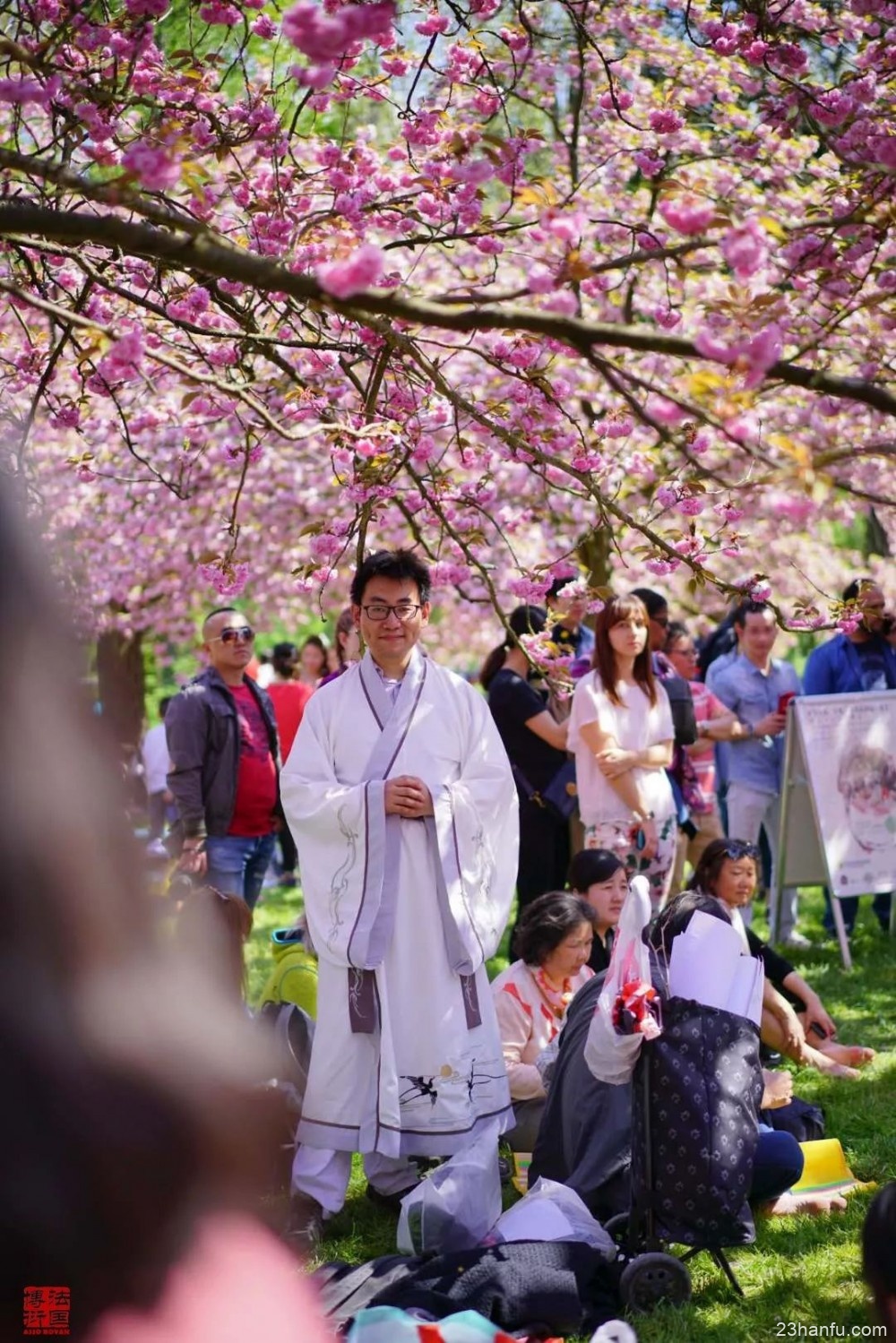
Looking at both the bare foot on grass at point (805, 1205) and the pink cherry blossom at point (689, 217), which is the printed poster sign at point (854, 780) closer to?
the bare foot on grass at point (805, 1205)

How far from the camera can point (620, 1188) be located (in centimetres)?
378

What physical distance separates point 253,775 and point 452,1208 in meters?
2.93

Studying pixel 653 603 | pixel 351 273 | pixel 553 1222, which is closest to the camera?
pixel 351 273

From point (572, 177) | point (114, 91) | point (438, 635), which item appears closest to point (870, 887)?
point (572, 177)

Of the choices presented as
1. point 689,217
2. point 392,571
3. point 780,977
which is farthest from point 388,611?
point 689,217

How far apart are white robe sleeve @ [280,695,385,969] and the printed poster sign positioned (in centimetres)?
361

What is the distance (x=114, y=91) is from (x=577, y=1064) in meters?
2.81

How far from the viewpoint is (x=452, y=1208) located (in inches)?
146

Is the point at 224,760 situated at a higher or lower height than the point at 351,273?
lower

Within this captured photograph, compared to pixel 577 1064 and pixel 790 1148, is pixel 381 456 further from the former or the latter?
pixel 790 1148

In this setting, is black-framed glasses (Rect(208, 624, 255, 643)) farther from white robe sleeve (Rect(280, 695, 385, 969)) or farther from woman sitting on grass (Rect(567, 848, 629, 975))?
white robe sleeve (Rect(280, 695, 385, 969))

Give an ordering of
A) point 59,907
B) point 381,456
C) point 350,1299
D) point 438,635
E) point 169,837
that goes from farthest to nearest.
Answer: point 438,635 → point 169,837 → point 381,456 → point 350,1299 → point 59,907

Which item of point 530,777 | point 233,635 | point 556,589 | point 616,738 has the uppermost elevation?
point 556,589

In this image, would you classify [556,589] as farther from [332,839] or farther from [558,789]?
[332,839]
